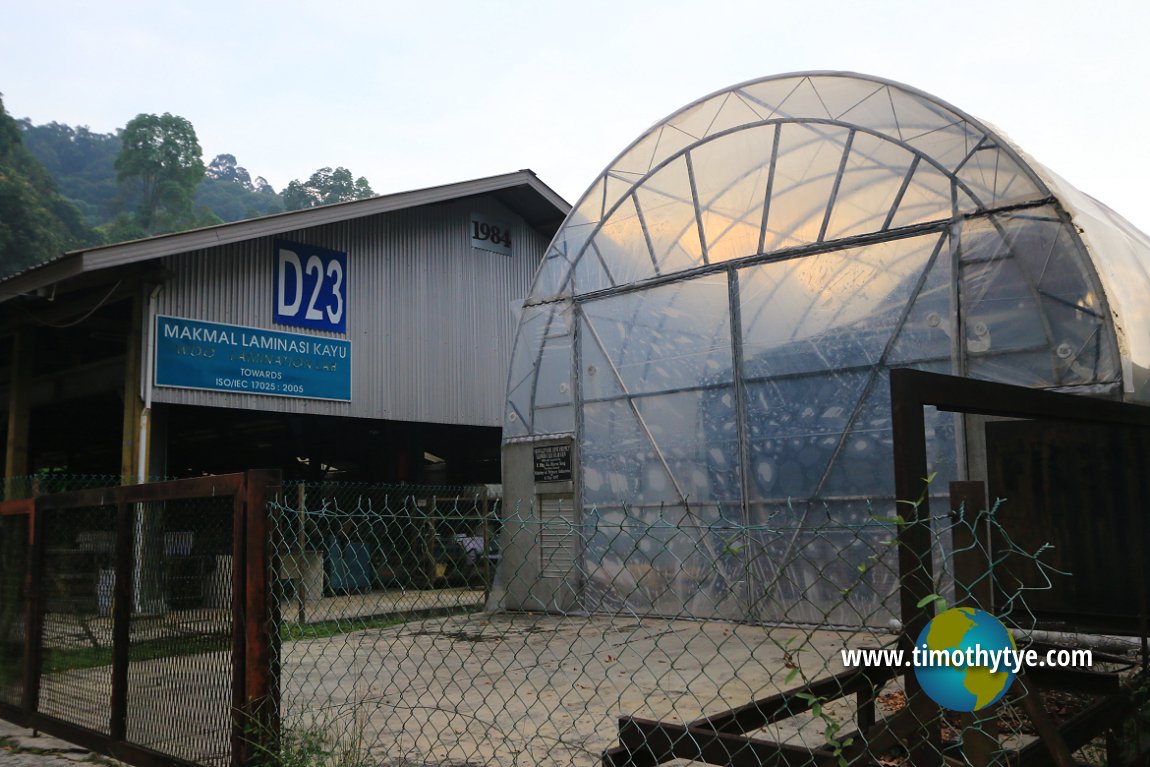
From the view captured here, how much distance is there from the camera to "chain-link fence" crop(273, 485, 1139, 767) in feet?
9.65

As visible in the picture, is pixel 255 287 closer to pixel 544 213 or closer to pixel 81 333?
pixel 81 333

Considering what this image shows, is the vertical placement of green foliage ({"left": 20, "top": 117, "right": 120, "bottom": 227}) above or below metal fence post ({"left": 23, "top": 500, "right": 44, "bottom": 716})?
above

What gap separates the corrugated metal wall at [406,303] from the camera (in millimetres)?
15609

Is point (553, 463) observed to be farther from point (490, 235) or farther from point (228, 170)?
point (228, 170)

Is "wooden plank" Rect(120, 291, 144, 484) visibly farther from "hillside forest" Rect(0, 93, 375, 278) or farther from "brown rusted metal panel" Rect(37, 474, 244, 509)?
"hillside forest" Rect(0, 93, 375, 278)

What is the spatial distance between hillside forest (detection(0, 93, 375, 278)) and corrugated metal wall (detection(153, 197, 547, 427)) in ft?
92.7

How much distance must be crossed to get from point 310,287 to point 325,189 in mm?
70099

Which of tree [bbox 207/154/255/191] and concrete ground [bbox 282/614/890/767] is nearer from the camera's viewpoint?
concrete ground [bbox 282/614/890/767]

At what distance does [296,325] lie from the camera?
1670 centimetres

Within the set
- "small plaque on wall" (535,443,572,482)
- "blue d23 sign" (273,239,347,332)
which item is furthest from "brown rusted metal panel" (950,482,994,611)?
"blue d23 sign" (273,239,347,332)

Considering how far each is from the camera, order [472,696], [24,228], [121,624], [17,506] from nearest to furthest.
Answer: [121,624], [17,506], [472,696], [24,228]

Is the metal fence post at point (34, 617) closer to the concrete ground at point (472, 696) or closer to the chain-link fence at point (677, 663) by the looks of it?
the concrete ground at point (472, 696)

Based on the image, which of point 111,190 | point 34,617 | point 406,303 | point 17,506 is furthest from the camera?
point 111,190

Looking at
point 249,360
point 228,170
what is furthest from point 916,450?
point 228,170
